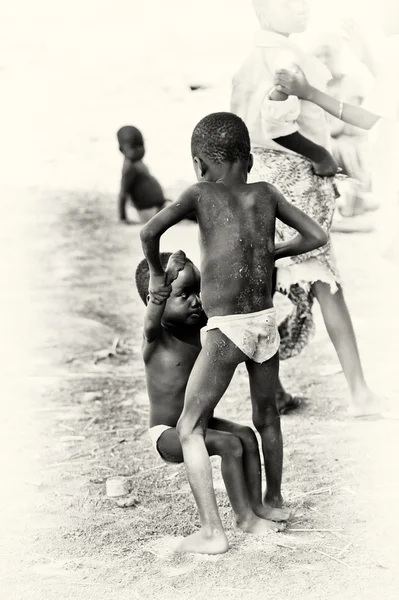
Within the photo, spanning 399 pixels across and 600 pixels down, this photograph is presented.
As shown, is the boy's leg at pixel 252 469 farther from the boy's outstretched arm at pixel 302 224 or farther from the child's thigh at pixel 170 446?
the boy's outstretched arm at pixel 302 224

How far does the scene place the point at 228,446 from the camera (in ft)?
10.7

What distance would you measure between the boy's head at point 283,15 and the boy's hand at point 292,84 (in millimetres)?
533

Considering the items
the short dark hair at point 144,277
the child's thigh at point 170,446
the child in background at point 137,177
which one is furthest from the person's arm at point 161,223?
the child in background at point 137,177

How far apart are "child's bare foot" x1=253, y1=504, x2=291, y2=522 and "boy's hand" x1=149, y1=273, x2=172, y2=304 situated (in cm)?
81

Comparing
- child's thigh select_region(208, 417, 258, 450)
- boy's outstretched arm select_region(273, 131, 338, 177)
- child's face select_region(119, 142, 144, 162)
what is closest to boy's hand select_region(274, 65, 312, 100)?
boy's outstretched arm select_region(273, 131, 338, 177)

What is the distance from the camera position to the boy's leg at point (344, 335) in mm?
4574

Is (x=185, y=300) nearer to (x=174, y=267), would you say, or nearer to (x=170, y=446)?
(x=174, y=267)

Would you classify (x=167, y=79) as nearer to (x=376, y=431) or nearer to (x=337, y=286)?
(x=337, y=286)

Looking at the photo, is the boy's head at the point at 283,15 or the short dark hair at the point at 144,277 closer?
the short dark hair at the point at 144,277

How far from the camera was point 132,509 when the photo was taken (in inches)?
140

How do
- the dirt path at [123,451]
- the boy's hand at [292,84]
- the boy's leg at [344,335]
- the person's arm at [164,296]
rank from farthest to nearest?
the boy's leg at [344,335] < the boy's hand at [292,84] < the person's arm at [164,296] < the dirt path at [123,451]

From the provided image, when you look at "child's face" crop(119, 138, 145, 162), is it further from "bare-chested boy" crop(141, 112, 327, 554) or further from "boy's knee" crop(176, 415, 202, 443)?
"boy's knee" crop(176, 415, 202, 443)

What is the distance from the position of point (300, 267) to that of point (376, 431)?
848 mm

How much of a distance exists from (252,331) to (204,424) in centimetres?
35
